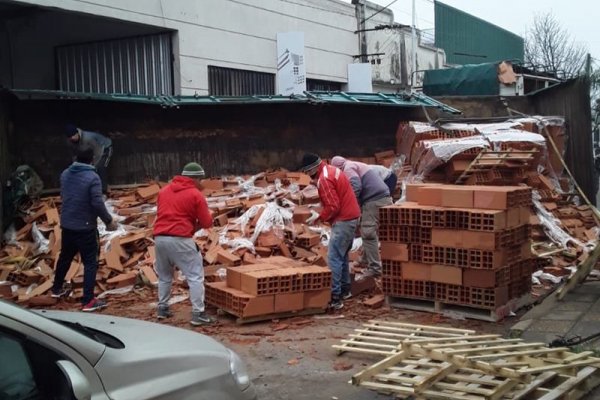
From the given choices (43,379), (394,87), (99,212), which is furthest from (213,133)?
(394,87)

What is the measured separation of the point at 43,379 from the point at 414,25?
2395cm

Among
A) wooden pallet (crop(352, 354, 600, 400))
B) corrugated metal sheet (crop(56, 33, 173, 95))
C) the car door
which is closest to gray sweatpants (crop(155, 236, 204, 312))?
wooden pallet (crop(352, 354, 600, 400))

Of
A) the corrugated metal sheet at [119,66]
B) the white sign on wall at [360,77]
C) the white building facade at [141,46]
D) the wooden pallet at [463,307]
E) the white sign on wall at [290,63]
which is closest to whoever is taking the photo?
the wooden pallet at [463,307]

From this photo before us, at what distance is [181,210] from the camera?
22.7 ft

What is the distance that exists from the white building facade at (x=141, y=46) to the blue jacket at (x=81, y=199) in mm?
6689

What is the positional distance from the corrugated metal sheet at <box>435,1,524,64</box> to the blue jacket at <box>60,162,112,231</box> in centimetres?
2184

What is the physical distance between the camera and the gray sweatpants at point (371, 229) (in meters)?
8.72

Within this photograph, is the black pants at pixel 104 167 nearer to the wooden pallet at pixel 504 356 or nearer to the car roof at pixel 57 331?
the wooden pallet at pixel 504 356

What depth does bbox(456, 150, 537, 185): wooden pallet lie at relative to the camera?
36.7ft

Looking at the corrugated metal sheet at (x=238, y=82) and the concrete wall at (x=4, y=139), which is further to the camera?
the corrugated metal sheet at (x=238, y=82)

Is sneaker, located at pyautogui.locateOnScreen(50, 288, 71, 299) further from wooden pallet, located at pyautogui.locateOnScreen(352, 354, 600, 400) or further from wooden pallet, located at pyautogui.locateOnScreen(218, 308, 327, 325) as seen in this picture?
wooden pallet, located at pyautogui.locateOnScreen(352, 354, 600, 400)

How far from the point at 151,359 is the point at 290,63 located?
16.2 metres

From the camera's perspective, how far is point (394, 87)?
81.8ft

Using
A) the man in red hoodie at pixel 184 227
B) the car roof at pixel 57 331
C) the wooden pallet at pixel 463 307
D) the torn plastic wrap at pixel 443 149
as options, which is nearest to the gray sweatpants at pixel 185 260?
the man in red hoodie at pixel 184 227
